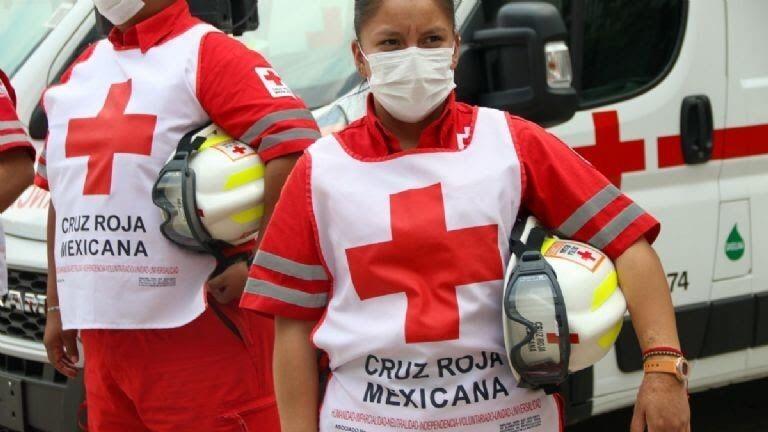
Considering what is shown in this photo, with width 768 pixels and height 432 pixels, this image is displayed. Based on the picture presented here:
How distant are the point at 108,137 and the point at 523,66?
1453 mm

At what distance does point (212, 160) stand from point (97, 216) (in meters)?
0.32

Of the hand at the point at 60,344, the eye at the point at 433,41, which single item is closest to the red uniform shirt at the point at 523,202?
the eye at the point at 433,41

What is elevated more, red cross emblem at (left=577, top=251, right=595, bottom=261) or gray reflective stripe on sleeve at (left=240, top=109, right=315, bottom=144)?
gray reflective stripe on sleeve at (left=240, top=109, right=315, bottom=144)

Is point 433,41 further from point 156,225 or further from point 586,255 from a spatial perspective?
point 156,225

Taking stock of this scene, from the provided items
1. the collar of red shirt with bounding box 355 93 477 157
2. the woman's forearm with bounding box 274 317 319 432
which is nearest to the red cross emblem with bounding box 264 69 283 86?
the collar of red shirt with bounding box 355 93 477 157

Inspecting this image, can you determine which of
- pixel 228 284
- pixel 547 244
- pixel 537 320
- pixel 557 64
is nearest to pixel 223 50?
pixel 228 284

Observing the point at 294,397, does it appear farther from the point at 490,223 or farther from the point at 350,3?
the point at 350,3

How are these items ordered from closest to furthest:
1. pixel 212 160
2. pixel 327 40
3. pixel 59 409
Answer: pixel 212 160
pixel 59 409
pixel 327 40

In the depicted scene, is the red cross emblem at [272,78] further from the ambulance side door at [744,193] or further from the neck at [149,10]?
the ambulance side door at [744,193]

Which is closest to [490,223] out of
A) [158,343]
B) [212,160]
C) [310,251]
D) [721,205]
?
[310,251]

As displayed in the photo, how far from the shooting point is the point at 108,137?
2.92 metres

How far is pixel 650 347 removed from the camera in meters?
2.22

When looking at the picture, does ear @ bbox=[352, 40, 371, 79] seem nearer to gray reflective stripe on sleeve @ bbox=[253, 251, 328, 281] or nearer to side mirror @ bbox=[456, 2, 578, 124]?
gray reflective stripe on sleeve @ bbox=[253, 251, 328, 281]

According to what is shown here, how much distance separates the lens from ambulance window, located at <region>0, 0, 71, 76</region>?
4891mm
